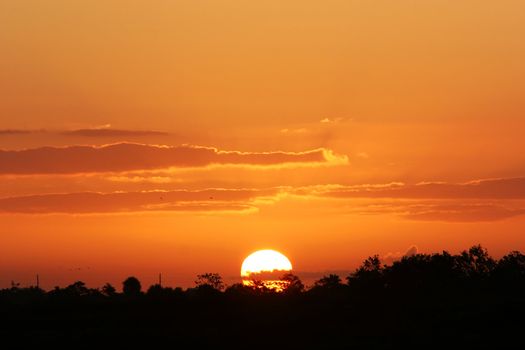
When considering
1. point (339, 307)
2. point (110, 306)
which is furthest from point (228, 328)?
point (110, 306)

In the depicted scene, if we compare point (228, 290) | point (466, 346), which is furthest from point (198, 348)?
point (228, 290)

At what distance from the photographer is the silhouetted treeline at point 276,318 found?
134375 mm

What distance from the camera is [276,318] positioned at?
14988 cm

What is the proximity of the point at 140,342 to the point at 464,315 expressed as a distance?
145 feet

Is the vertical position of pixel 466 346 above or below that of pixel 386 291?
below

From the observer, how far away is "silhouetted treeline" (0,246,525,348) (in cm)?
13438

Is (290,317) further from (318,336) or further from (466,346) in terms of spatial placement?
(466,346)

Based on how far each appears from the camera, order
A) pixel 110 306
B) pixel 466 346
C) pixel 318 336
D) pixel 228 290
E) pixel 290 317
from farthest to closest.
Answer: pixel 228 290, pixel 110 306, pixel 290 317, pixel 318 336, pixel 466 346

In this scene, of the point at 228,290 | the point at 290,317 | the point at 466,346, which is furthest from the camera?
the point at 228,290

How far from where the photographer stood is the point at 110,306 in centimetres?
16912

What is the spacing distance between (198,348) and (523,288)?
78087 mm

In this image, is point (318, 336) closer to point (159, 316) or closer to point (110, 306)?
point (159, 316)

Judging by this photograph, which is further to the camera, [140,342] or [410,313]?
[410,313]

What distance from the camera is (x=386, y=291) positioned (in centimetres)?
18788
